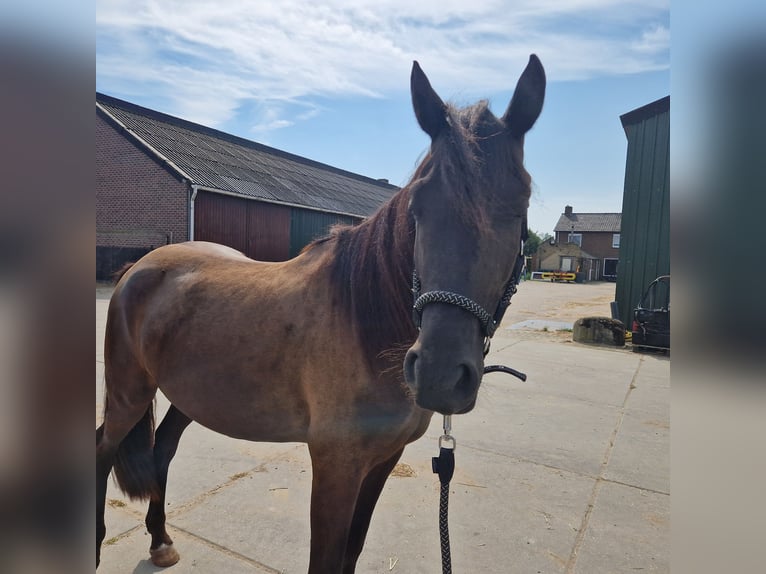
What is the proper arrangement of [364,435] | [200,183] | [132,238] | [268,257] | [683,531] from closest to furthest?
1. [683,531]
2. [364,435]
3. [200,183]
4. [132,238]
5. [268,257]

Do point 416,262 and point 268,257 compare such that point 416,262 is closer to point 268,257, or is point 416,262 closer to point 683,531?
point 683,531

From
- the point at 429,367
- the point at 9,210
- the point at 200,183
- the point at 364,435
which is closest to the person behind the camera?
the point at 9,210

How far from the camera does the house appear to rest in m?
43.5

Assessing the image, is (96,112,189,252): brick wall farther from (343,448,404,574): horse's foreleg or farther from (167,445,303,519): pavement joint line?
(343,448,404,574): horse's foreleg

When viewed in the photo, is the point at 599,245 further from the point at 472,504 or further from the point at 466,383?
the point at 466,383

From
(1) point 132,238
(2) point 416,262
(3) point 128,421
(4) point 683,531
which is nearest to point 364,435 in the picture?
(2) point 416,262

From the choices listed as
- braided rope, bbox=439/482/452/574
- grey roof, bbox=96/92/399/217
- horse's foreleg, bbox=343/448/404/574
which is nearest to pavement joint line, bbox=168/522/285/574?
horse's foreleg, bbox=343/448/404/574

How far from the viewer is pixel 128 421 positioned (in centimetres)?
216

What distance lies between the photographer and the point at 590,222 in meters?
50.5

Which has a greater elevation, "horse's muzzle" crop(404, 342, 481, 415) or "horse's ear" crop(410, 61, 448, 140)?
"horse's ear" crop(410, 61, 448, 140)

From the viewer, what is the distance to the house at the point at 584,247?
43469 mm

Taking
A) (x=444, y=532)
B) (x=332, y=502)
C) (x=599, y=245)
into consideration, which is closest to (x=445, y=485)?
(x=444, y=532)

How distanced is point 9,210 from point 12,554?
389 mm

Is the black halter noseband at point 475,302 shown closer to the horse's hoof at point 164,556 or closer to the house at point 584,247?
the horse's hoof at point 164,556
